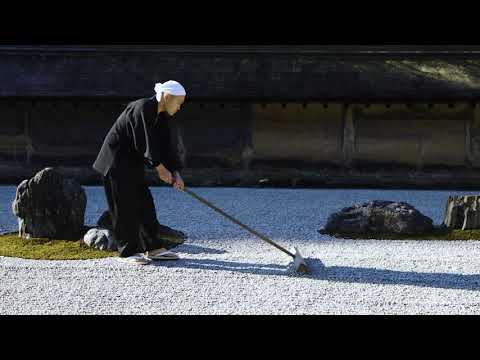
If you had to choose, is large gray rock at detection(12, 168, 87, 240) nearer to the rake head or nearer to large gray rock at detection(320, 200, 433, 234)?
the rake head

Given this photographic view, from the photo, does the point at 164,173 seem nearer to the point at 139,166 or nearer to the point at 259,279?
the point at 139,166

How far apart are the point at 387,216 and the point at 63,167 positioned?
5.41m

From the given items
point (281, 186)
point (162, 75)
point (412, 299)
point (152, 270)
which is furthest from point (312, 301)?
point (162, 75)

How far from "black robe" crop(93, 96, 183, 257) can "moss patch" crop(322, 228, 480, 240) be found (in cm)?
204

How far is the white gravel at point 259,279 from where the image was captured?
4023 millimetres

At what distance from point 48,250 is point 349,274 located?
2638mm

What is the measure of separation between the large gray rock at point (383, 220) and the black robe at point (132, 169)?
2050 millimetres

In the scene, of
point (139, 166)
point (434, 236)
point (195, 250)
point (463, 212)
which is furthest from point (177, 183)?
point (463, 212)

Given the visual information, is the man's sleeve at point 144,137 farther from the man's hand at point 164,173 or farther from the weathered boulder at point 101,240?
the weathered boulder at point 101,240

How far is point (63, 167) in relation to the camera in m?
9.47

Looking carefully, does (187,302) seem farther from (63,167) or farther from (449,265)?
(63,167)

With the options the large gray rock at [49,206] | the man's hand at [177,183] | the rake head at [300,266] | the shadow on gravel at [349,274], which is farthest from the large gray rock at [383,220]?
the large gray rock at [49,206]

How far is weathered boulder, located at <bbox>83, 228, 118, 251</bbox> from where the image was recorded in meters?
5.45

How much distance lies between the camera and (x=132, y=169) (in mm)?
4934
